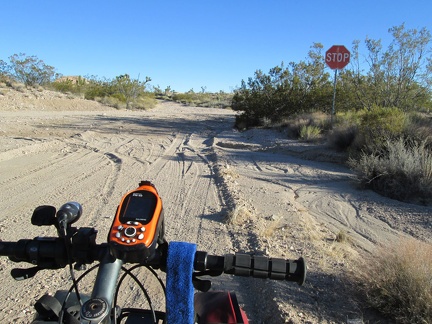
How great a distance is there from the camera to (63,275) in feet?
12.8

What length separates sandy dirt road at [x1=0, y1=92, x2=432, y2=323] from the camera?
3582 millimetres

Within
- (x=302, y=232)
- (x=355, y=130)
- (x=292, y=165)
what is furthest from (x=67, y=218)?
(x=355, y=130)

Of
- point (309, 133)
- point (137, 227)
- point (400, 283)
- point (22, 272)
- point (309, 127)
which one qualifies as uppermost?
point (137, 227)

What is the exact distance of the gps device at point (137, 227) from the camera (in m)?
1.21

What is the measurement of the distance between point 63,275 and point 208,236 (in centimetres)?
191

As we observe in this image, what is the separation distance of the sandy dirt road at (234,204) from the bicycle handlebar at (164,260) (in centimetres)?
197

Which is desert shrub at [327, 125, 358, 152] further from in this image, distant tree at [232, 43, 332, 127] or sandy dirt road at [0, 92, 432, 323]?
distant tree at [232, 43, 332, 127]

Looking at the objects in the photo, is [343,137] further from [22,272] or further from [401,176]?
[22,272]

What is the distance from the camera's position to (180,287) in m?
1.27

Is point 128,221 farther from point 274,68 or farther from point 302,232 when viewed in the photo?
→ point 274,68

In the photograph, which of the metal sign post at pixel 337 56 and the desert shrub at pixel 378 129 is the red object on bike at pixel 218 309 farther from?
the metal sign post at pixel 337 56

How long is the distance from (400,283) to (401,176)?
5.15 meters

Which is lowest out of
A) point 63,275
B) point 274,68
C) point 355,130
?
point 63,275

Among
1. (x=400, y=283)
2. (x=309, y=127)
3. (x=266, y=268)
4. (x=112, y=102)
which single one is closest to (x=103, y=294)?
(x=266, y=268)
